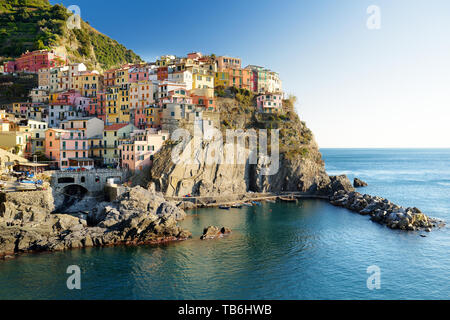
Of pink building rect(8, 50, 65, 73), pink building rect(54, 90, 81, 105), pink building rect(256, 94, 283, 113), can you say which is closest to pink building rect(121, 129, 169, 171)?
pink building rect(54, 90, 81, 105)

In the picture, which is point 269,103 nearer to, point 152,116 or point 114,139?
point 152,116

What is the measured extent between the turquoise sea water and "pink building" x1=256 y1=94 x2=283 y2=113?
121 ft

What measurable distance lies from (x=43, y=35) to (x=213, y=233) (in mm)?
89101

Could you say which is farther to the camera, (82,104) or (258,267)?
(82,104)

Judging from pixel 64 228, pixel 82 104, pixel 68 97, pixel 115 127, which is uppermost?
pixel 68 97

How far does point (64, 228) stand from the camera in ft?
125

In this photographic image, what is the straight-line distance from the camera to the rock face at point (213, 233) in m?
39.8

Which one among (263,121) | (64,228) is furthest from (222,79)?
(64,228)

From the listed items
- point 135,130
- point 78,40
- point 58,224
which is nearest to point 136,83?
point 135,130

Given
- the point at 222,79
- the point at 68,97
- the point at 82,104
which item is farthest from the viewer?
the point at 222,79

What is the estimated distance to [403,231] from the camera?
44.0 meters

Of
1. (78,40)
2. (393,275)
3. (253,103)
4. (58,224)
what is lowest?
(393,275)
